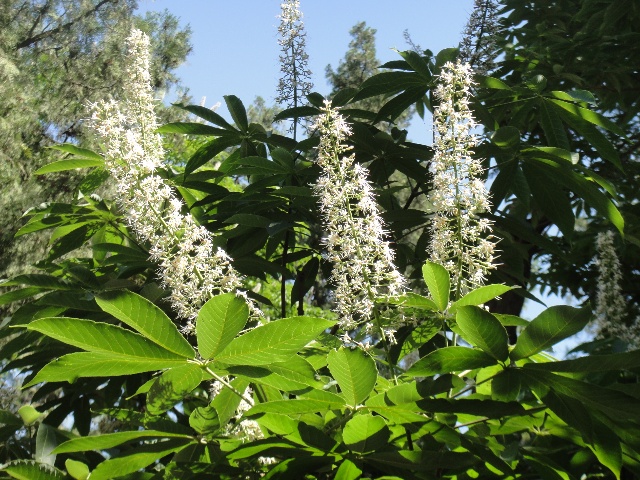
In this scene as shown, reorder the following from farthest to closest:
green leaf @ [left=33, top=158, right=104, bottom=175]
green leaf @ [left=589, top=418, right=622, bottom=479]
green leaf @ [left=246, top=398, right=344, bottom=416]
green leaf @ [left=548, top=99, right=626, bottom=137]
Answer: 1. green leaf @ [left=33, top=158, right=104, bottom=175]
2. green leaf @ [left=548, top=99, right=626, bottom=137]
3. green leaf @ [left=589, top=418, right=622, bottom=479]
4. green leaf @ [left=246, top=398, right=344, bottom=416]

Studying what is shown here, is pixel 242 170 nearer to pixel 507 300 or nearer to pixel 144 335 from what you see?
pixel 144 335

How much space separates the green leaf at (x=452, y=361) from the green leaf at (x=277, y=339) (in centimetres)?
22

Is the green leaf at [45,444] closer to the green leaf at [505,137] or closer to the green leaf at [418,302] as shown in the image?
the green leaf at [418,302]

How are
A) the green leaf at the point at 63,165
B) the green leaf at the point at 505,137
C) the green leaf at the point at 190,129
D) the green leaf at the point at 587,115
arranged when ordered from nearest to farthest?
the green leaf at the point at 505,137 < the green leaf at the point at 587,115 < the green leaf at the point at 63,165 < the green leaf at the point at 190,129

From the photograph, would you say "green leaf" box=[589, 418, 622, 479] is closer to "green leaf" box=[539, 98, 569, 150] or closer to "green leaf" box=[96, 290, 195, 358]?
"green leaf" box=[96, 290, 195, 358]

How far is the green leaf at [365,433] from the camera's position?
1237 mm

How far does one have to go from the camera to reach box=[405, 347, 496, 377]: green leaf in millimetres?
1307

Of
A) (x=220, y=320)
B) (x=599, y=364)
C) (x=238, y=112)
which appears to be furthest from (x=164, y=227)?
(x=238, y=112)

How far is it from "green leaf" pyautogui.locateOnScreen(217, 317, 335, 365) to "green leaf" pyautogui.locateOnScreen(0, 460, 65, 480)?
1.95 ft

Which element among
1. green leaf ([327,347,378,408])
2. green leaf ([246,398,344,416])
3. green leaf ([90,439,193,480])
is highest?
green leaf ([327,347,378,408])

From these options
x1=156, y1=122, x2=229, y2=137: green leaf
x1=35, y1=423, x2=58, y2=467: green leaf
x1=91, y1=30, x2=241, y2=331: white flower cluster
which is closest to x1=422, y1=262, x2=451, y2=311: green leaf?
x1=91, y1=30, x2=241, y2=331: white flower cluster

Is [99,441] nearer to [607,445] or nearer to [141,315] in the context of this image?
[141,315]

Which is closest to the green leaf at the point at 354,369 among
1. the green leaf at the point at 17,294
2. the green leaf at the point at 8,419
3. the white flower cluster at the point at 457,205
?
the white flower cluster at the point at 457,205

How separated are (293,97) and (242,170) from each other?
0.80 m
